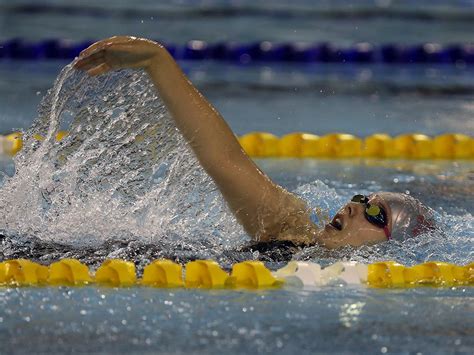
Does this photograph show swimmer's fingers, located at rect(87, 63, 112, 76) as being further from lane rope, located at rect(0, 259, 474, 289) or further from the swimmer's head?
the swimmer's head

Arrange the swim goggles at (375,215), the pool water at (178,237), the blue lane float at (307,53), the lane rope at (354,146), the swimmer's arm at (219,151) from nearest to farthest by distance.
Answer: the pool water at (178,237)
the swimmer's arm at (219,151)
the swim goggles at (375,215)
the lane rope at (354,146)
the blue lane float at (307,53)

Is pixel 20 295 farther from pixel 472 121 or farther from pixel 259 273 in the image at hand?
pixel 472 121

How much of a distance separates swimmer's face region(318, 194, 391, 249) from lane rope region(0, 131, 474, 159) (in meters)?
2.26

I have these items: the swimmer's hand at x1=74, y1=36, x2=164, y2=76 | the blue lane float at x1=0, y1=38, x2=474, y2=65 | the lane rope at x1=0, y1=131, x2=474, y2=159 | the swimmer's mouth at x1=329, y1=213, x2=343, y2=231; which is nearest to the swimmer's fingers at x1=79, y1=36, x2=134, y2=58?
the swimmer's hand at x1=74, y1=36, x2=164, y2=76

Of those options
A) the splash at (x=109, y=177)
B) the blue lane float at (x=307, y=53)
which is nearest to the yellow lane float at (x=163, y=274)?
the splash at (x=109, y=177)

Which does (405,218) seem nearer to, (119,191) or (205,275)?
(205,275)

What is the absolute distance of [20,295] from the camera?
2.84 metres

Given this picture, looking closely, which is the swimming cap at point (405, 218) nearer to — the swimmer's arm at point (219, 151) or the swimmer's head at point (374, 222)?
the swimmer's head at point (374, 222)

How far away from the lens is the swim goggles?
3.29m

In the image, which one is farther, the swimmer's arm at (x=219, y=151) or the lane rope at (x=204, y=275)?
the swimmer's arm at (x=219, y=151)

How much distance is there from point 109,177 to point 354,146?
7.43ft

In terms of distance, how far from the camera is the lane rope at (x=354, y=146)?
5.59m

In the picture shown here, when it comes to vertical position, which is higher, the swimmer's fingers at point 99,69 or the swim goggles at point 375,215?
the swimmer's fingers at point 99,69

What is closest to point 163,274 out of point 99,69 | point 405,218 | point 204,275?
point 204,275
